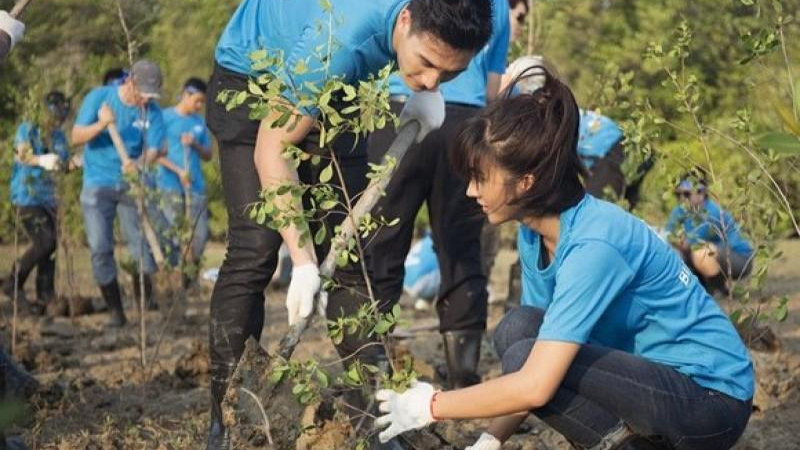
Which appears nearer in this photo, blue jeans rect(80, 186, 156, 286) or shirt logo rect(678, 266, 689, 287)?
shirt logo rect(678, 266, 689, 287)

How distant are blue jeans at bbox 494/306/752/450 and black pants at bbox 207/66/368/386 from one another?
0.90 m

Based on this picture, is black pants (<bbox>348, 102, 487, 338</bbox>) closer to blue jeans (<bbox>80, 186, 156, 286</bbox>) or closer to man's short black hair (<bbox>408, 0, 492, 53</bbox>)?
man's short black hair (<bbox>408, 0, 492, 53</bbox>)

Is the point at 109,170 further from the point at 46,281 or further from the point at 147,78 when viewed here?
the point at 46,281

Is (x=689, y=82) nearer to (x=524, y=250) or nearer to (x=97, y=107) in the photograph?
(x=524, y=250)

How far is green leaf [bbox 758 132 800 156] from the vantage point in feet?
7.70

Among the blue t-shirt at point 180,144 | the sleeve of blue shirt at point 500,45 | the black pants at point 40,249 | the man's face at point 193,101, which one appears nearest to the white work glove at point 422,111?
the sleeve of blue shirt at point 500,45

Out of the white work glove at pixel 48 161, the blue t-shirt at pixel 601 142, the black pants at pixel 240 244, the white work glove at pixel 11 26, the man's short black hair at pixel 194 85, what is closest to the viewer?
the white work glove at pixel 11 26

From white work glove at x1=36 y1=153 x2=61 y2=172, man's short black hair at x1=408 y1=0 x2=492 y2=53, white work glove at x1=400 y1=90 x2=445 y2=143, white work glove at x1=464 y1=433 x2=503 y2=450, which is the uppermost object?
man's short black hair at x1=408 y1=0 x2=492 y2=53

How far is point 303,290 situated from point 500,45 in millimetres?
1916

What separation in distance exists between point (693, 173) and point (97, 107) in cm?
432

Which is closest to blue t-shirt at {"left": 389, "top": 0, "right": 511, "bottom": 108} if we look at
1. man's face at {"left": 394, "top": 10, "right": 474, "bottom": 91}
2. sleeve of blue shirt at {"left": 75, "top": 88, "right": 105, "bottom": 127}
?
man's face at {"left": 394, "top": 10, "right": 474, "bottom": 91}

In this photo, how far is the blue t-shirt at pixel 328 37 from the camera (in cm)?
343

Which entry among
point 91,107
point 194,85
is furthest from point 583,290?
point 194,85

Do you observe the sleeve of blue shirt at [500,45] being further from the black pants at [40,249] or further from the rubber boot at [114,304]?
the black pants at [40,249]
